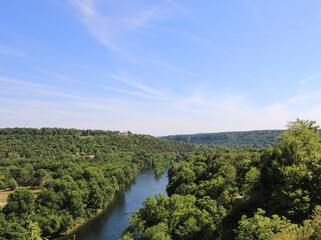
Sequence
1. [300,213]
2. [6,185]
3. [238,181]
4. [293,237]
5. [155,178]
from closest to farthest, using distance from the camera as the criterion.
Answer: [293,237] < [300,213] < [238,181] < [6,185] < [155,178]

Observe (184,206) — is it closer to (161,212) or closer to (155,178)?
(161,212)

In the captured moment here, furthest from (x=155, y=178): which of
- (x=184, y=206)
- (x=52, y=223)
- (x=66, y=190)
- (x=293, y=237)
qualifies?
(x=293, y=237)

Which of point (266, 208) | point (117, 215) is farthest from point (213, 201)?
point (117, 215)

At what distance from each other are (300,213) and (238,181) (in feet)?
74.5

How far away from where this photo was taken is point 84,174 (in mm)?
68312

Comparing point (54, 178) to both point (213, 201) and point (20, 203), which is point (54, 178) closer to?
point (20, 203)

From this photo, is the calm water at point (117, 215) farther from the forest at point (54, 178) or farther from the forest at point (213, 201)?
the forest at point (213, 201)

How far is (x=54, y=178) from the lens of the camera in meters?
76.6

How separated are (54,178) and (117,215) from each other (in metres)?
35.2

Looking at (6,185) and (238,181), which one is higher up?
(238,181)

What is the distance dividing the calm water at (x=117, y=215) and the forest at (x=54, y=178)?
8.85 feet

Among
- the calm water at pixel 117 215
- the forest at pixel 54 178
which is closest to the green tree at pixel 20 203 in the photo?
the forest at pixel 54 178

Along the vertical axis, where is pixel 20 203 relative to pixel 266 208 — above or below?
below

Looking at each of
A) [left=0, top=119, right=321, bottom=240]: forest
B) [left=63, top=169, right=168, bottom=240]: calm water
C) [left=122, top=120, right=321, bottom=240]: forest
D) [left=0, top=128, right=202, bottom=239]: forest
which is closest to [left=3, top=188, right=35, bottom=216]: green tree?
[left=0, top=128, right=202, bottom=239]: forest
